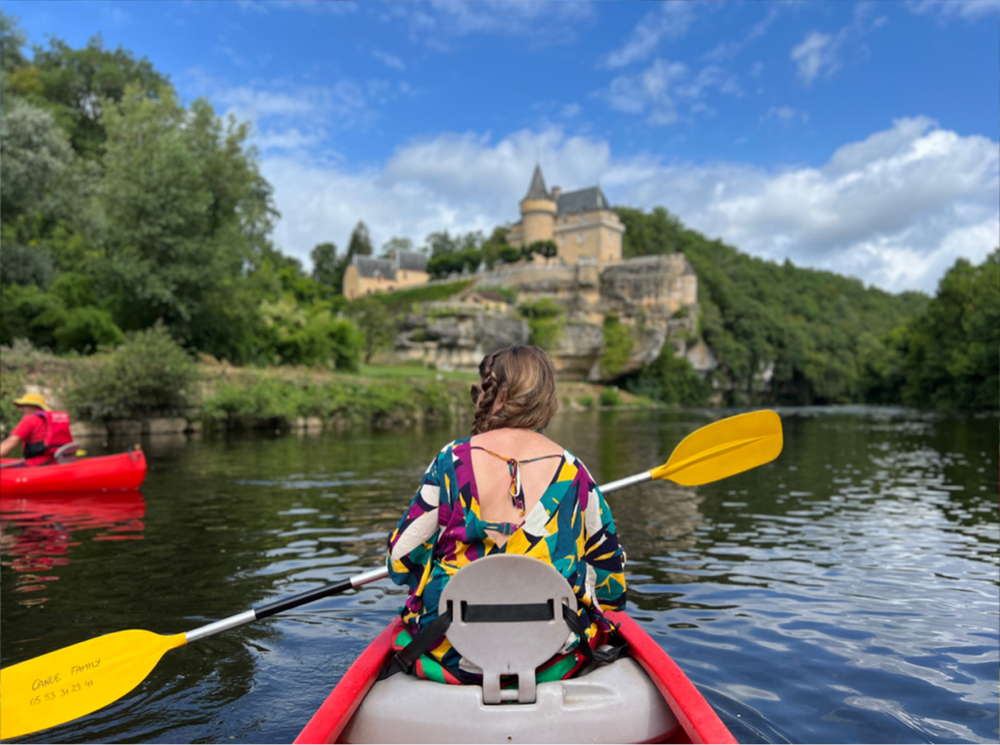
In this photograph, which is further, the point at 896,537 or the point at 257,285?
the point at 257,285

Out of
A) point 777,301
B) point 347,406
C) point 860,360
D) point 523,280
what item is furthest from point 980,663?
point 777,301

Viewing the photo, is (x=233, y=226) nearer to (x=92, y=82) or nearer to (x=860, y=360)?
(x=92, y=82)

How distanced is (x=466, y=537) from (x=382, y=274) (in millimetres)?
76044

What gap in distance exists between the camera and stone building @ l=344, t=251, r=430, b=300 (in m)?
75.1

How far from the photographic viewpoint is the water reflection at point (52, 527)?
562 centimetres

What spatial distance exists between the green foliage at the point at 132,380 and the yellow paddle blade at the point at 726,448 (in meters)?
18.3

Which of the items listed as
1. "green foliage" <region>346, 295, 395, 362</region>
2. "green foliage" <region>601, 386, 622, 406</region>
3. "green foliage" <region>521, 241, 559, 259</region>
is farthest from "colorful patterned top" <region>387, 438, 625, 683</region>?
"green foliage" <region>521, 241, 559, 259</region>

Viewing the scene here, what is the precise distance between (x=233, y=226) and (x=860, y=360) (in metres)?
63.9

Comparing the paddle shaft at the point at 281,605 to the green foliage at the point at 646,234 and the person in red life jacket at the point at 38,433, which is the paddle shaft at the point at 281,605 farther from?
the green foliage at the point at 646,234

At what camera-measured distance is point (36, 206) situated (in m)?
25.8

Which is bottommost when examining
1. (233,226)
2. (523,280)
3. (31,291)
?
(31,291)

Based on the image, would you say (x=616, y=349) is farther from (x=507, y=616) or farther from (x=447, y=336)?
(x=507, y=616)

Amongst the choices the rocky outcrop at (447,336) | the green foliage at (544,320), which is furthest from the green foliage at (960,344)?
the rocky outcrop at (447,336)

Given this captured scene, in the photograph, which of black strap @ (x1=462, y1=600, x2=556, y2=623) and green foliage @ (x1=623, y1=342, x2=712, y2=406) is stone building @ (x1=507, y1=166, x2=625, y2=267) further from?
black strap @ (x1=462, y1=600, x2=556, y2=623)
